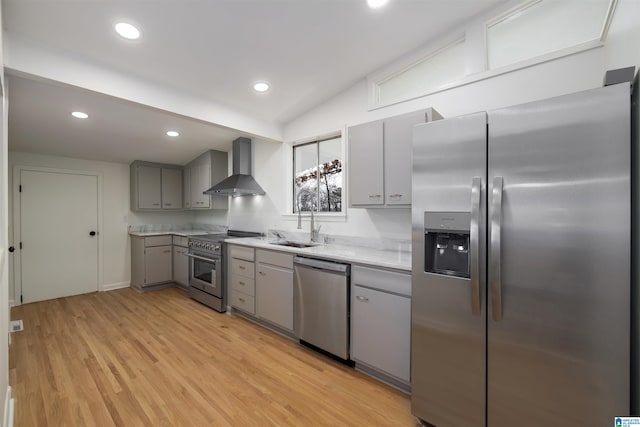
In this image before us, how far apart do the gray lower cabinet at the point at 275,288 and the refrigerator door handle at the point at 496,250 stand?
74.0 inches

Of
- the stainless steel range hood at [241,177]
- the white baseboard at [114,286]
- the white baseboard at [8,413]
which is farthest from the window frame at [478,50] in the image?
the white baseboard at [114,286]

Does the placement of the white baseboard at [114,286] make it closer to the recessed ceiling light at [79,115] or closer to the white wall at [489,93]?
the recessed ceiling light at [79,115]

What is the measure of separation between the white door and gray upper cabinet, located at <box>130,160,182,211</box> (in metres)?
0.61

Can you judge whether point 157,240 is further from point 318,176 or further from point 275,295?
point 318,176

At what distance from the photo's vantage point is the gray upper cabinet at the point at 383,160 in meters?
2.27

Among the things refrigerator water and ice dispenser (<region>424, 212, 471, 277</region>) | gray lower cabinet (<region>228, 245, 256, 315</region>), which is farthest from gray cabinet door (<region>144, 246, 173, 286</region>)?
refrigerator water and ice dispenser (<region>424, 212, 471, 277</region>)

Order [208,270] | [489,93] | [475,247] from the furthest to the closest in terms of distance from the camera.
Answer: [208,270] < [489,93] < [475,247]

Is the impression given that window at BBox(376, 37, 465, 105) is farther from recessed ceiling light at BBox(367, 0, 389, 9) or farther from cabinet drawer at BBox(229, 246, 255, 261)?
cabinet drawer at BBox(229, 246, 255, 261)

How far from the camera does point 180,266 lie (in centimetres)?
469

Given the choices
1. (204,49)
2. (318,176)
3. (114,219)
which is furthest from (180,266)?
(204,49)

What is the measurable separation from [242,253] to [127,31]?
238cm

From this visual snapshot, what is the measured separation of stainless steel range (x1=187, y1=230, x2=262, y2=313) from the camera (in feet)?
12.0

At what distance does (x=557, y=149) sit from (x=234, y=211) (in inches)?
173

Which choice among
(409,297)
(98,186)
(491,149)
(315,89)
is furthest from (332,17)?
(98,186)
